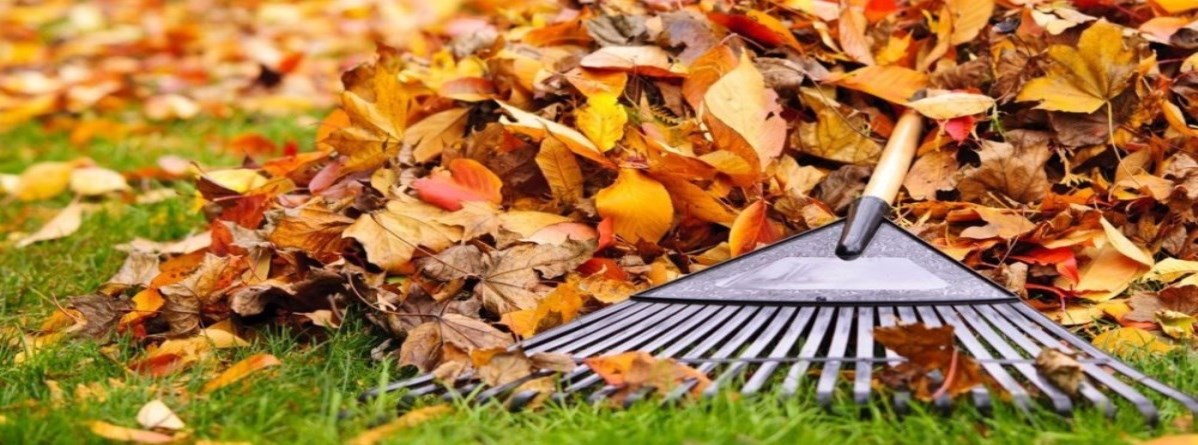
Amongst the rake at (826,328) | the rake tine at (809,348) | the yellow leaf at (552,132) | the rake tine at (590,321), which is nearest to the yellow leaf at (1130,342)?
the rake at (826,328)

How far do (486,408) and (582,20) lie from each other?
105cm

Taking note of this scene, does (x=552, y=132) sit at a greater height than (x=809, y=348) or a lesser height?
greater

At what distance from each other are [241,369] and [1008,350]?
982 mm

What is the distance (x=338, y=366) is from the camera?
1743 mm

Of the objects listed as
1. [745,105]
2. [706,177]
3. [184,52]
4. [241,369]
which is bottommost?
[184,52]

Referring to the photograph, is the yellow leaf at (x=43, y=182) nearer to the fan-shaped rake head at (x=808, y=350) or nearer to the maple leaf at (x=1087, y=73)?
the fan-shaped rake head at (x=808, y=350)

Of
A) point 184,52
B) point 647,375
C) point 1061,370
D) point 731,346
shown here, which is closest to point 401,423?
point 647,375

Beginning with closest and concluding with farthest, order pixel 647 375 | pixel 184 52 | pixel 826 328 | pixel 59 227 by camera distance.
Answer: pixel 647 375 < pixel 826 328 < pixel 59 227 < pixel 184 52

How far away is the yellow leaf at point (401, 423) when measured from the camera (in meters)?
1.43

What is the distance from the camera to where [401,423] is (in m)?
1.47

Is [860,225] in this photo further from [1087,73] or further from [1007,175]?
[1087,73]

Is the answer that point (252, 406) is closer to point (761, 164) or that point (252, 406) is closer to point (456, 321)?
point (456, 321)

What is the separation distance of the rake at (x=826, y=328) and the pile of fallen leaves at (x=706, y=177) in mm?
122

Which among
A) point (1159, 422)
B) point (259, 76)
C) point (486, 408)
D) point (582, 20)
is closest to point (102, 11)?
point (259, 76)
